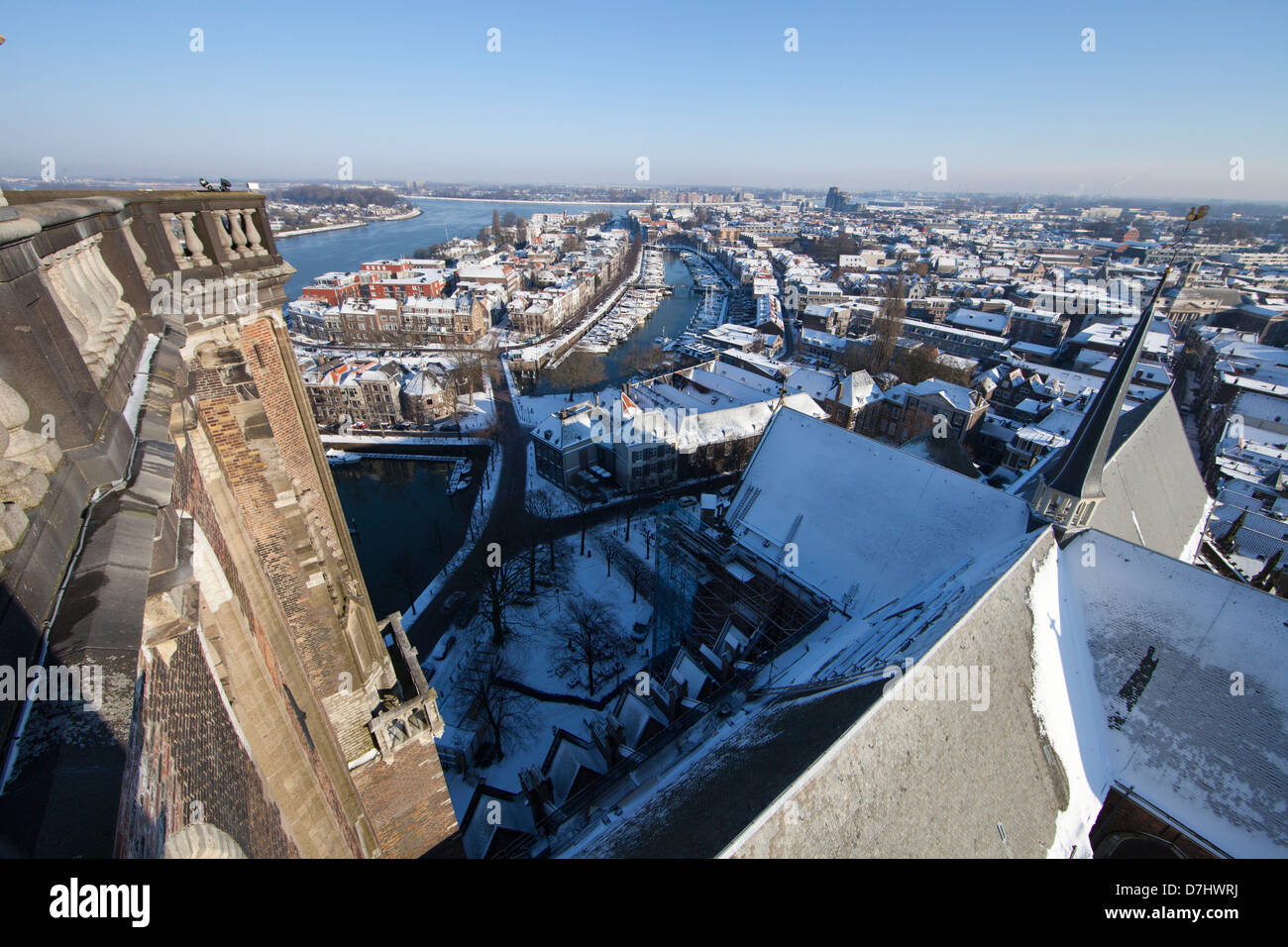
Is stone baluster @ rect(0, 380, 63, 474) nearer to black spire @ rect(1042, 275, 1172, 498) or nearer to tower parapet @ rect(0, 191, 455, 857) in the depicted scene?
tower parapet @ rect(0, 191, 455, 857)

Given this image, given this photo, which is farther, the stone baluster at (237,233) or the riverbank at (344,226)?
the riverbank at (344,226)

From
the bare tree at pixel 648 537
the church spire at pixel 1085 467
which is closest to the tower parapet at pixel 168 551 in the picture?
the church spire at pixel 1085 467

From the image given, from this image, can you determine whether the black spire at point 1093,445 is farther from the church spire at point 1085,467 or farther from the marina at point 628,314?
the marina at point 628,314

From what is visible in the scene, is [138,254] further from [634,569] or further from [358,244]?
[358,244]

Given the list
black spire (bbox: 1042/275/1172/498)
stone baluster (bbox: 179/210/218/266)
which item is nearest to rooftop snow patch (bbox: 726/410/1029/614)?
black spire (bbox: 1042/275/1172/498)

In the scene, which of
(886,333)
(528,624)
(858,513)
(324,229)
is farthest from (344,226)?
(858,513)

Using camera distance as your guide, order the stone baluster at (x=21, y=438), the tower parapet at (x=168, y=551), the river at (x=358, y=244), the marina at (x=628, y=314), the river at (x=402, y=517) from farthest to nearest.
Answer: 1. the river at (x=358, y=244)
2. the marina at (x=628, y=314)
3. the river at (x=402, y=517)
4. the stone baluster at (x=21, y=438)
5. the tower parapet at (x=168, y=551)
